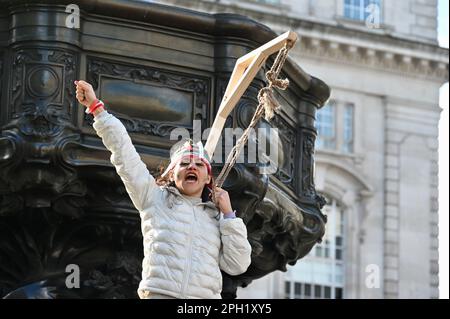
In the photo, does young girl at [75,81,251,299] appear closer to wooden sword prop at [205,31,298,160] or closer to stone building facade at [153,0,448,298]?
wooden sword prop at [205,31,298,160]

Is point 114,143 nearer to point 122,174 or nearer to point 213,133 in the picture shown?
point 122,174

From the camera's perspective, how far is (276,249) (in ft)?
41.8

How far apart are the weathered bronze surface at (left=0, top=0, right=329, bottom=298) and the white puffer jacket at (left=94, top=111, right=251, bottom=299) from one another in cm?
267

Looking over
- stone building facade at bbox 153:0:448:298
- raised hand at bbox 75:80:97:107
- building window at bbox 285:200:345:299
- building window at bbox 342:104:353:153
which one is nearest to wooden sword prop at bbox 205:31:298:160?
raised hand at bbox 75:80:97:107

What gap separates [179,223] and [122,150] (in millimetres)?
482

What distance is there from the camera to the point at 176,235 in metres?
8.38

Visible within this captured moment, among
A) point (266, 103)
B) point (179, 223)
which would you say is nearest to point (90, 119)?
point (266, 103)

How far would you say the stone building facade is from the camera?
133ft

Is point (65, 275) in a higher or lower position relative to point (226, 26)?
lower

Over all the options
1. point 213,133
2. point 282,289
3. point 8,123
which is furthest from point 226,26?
point 282,289

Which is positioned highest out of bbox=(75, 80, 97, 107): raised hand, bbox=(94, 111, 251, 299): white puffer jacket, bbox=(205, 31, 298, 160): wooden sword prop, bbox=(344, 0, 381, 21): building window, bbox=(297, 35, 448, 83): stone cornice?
bbox=(344, 0, 381, 21): building window

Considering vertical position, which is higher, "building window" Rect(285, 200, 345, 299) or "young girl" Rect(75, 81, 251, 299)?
"building window" Rect(285, 200, 345, 299)

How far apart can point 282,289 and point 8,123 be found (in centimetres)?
2842

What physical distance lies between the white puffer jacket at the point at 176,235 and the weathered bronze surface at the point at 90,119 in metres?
2.67
